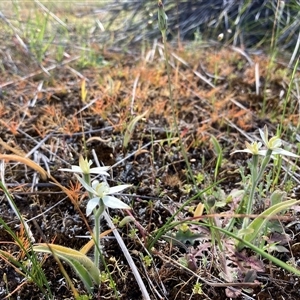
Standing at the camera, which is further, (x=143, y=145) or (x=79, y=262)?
(x=143, y=145)

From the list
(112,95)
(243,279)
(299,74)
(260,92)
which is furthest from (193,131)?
(299,74)

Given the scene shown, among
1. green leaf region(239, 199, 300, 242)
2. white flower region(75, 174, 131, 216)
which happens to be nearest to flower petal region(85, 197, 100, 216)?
white flower region(75, 174, 131, 216)

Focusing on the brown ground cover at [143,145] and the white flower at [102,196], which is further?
the brown ground cover at [143,145]

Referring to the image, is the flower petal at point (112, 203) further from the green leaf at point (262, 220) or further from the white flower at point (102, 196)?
the green leaf at point (262, 220)

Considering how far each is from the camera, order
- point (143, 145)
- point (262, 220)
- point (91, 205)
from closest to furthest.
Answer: point (91, 205), point (262, 220), point (143, 145)

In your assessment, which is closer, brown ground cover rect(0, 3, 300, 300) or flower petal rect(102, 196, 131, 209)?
flower petal rect(102, 196, 131, 209)

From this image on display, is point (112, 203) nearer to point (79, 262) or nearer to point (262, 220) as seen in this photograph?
point (79, 262)

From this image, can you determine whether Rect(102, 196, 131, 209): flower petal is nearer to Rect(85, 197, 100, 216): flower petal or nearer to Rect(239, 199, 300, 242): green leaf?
Rect(85, 197, 100, 216): flower petal

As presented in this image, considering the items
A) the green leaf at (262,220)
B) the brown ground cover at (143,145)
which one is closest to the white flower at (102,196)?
the brown ground cover at (143,145)

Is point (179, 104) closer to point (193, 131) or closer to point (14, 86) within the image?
point (193, 131)

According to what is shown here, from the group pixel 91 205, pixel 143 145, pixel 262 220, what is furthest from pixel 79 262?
pixel 143 145

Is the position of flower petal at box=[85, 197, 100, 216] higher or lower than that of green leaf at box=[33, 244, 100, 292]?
higher
